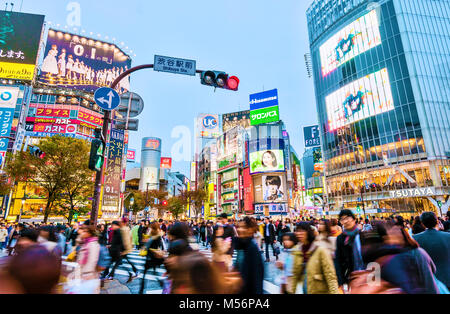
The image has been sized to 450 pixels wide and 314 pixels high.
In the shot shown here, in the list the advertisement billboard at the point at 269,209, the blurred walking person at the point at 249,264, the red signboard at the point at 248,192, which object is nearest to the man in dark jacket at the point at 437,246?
the blurred walking person at the point at 249,264

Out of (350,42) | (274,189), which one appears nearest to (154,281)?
(274,189)

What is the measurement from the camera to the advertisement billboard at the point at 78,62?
54125mm

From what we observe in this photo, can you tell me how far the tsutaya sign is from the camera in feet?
113

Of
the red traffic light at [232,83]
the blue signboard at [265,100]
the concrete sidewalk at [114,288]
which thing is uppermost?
the blue signboard at [265,100]

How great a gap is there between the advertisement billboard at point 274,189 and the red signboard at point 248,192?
358 centimetres

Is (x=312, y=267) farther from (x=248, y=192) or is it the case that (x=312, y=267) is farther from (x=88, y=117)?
(x=88, y=117)

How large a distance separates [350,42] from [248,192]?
3722 cm

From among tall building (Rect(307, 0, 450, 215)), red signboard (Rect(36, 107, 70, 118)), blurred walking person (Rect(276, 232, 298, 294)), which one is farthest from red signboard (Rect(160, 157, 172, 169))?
blurred walking person (Rect(276, 232, 298, 294))

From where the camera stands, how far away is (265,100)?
170 feet

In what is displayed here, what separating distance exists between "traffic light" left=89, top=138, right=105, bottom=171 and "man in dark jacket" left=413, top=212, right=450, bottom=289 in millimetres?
6918

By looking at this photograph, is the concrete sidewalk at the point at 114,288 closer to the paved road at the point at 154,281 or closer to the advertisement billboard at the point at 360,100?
the paved road at the point at 154,281

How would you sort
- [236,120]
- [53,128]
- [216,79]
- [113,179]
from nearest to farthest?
1. [216,79]
2. [53,128]
3. [113,179]
4. [236,120]

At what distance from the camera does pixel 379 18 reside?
145ft

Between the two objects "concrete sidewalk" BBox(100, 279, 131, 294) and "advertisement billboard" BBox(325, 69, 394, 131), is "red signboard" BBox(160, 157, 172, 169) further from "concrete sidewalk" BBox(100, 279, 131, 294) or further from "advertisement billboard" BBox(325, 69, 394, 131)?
"concrete sidewalk" BBox(100, 279, 131, 294)
